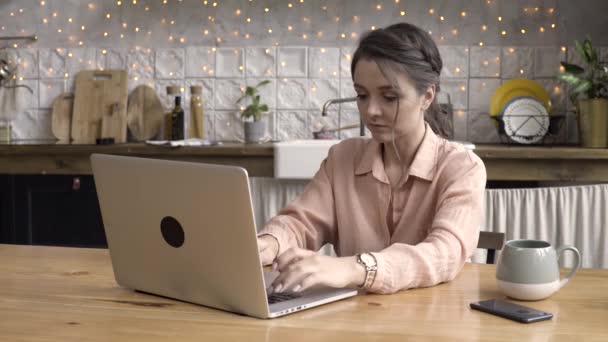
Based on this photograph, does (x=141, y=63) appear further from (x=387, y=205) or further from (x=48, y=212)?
(x=387, y=205)

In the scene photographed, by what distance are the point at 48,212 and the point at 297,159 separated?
1170 mm

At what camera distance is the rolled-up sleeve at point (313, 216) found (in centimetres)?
189

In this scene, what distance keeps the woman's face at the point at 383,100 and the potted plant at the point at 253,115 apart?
1893 mm

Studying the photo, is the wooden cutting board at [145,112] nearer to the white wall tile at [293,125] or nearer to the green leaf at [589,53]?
the white wall tile at [293,125]

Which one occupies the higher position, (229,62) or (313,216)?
(229,62)

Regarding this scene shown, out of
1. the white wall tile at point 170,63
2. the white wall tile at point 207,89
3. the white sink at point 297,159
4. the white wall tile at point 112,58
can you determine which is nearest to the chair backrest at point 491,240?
the white sink at point 297,159

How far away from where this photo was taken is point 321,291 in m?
1.45

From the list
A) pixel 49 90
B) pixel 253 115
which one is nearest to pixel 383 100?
pixel 253 115

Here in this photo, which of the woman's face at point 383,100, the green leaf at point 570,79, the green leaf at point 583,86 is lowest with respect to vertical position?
the woman's face at point 383,100

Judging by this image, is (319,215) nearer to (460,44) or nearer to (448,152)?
(448,152)

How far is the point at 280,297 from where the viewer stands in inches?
55.7

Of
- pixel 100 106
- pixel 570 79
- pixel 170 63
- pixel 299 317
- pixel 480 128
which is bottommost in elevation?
pixel 299 317

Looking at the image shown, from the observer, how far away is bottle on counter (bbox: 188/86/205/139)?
12.8 feet

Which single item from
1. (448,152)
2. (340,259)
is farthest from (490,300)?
(448,152)
